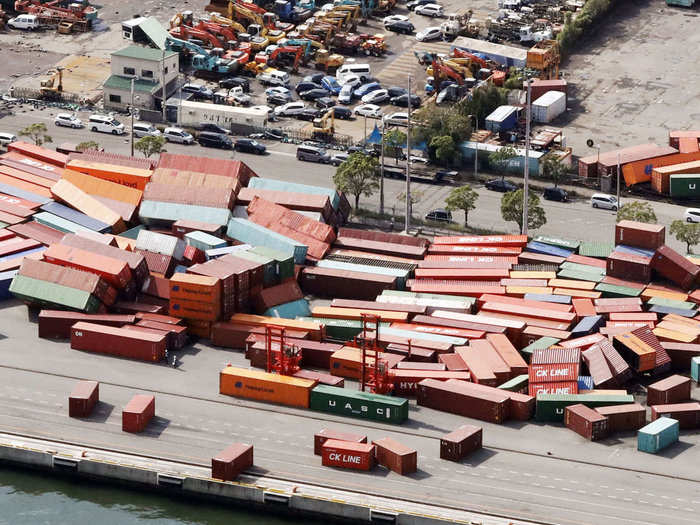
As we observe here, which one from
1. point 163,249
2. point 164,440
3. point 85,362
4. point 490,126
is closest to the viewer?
point 164,440

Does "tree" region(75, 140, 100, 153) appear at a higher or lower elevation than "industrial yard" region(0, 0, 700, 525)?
higher

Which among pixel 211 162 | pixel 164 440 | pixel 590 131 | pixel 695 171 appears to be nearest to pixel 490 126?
pixel 590 131

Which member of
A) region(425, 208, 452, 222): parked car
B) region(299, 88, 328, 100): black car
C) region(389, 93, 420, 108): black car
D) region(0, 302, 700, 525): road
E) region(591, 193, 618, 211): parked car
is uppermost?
region(299, 88, 328, 100): black car

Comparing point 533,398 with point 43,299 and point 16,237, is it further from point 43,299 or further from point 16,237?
point 16,237

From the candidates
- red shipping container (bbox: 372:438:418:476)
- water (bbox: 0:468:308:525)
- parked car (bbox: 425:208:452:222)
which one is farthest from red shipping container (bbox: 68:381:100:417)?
parked car (bbox: 425:208:452:222)

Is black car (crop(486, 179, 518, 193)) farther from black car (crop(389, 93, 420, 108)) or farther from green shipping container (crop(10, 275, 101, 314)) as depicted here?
green shipping container (crop(10, 275, 101, 314))

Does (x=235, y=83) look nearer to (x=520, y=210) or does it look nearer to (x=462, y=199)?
(x=462, y=199)
